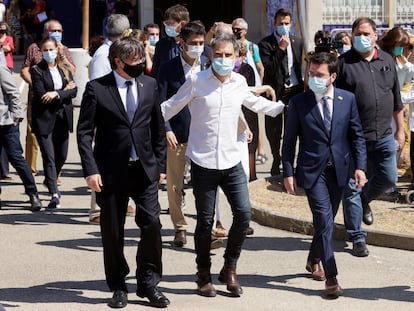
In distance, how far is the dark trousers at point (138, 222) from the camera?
852 centimetres

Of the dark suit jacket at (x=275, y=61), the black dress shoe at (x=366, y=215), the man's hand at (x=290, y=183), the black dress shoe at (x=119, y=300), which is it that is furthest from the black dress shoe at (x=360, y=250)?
the dark suit jacket at (x=275, y=61)

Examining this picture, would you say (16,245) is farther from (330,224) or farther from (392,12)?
(392,12)

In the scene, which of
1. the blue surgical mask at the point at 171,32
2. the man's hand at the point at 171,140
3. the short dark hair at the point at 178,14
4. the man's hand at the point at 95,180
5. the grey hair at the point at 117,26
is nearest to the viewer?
the man's hand at the point at 95,180

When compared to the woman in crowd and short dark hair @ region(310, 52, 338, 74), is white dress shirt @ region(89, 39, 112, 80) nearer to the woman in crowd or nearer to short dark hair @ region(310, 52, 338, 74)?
the woman in crowd

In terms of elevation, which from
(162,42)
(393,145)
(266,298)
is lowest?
(266,298)

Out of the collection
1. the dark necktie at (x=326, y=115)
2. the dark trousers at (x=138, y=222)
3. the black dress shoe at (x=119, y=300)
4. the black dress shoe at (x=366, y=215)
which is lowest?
the black dress shoe at (x=119, y=300)

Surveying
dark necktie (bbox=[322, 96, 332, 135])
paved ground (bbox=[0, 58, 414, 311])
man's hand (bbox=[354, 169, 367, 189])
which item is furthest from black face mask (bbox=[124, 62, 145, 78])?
man's hand (bbox=[354, 169, 367, 189])

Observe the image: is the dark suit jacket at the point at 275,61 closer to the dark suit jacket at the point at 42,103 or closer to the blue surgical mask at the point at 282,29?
the blue surgical mask at the point at 282,29

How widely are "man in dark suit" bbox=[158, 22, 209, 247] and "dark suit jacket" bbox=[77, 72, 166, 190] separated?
1.41m

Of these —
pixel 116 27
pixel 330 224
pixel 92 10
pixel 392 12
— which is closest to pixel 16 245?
pixel 116 27

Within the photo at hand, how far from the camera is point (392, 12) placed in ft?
77.4

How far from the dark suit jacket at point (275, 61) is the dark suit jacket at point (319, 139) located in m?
5.29

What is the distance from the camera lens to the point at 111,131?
8445 mm

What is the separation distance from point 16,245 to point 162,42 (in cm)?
259
